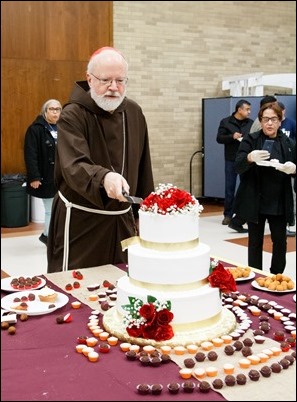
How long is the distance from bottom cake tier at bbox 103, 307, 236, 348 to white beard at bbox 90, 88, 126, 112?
43.3 inches

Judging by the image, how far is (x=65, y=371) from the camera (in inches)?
63.6

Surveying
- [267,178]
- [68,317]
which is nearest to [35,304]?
[68,317]

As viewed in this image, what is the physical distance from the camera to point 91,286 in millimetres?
2416

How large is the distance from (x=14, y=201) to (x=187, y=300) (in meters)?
6.84

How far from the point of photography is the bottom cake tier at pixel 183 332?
5.98 ft

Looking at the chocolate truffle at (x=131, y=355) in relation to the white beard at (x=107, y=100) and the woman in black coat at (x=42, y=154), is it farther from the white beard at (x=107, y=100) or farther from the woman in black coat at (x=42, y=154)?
the woman in black coat at (x=42, y=154)

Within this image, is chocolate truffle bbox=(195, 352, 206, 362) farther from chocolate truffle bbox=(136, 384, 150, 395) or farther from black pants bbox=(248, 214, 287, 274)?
black pants bbox=(248, 214, 287, 274)

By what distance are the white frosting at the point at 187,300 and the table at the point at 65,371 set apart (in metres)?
0.20

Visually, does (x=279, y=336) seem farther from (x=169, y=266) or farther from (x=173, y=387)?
(x=173, y=387)

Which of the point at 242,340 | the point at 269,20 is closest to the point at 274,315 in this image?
the point at 242,340

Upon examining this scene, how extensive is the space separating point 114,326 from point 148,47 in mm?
9064

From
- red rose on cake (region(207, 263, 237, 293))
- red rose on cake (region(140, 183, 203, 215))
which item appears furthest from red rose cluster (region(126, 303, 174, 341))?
red rose on cake (region(140, 183, 203, 215))

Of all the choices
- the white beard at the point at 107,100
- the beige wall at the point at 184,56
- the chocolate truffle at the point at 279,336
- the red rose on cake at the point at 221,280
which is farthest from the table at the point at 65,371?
the beige wall at the point at 184,56

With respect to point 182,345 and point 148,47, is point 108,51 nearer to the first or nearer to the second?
point 182,345
